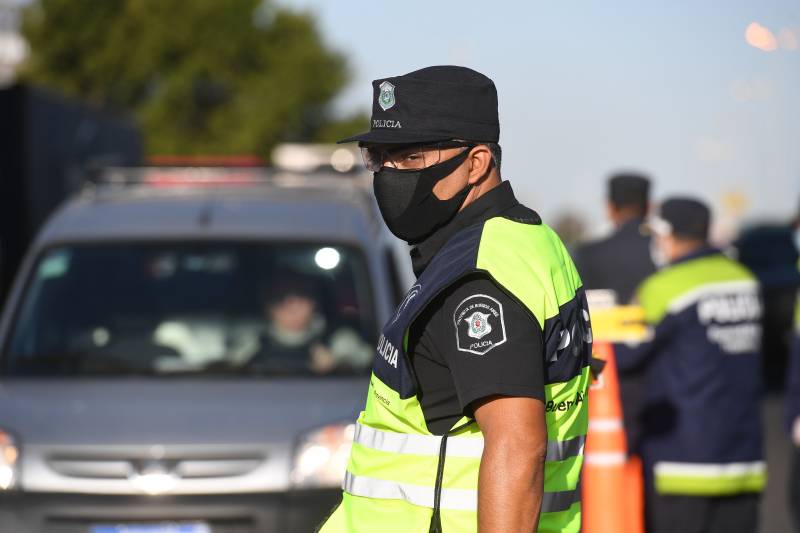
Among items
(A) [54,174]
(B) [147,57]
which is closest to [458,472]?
(A) [54,174]

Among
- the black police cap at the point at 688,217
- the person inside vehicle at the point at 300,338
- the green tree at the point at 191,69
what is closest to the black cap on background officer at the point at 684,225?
the black police cap at the point at 688,217

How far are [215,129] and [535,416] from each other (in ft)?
183

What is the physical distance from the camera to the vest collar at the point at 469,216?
3.19 m

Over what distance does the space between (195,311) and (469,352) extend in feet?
14.2

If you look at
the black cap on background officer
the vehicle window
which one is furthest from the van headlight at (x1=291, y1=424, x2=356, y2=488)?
the black cap on background officer

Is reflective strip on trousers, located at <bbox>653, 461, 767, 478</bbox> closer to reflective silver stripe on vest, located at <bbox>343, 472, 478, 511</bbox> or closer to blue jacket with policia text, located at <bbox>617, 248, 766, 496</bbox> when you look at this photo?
blue jacket with policia text, located at <bbox>617, 248, 766, 496</bbox>

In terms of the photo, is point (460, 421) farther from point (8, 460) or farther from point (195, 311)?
point (195, 311)

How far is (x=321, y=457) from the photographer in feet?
20.0

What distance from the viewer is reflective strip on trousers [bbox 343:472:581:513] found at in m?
3.03

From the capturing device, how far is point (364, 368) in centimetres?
681

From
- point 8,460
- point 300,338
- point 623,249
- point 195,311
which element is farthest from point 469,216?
point 623,249

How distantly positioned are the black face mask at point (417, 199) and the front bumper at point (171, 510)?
2.95 m

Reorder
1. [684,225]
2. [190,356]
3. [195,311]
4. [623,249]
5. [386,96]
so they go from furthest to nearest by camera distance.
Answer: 1. [623,249]
2. [195,311]
3. [190,356]
4. [684,225]
5. [386,96]

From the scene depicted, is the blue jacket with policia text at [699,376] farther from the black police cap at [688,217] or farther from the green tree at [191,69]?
the green tree at [191,69]
